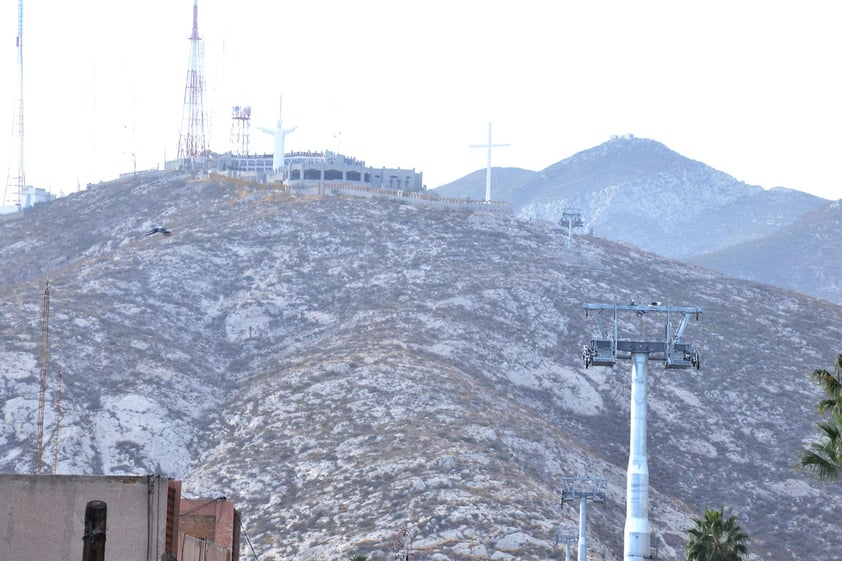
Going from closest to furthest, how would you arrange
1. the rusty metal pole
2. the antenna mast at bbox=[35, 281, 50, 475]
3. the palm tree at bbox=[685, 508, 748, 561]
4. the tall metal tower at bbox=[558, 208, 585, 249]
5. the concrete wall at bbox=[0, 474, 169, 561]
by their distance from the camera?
1. the rusty metal pole
2. the concrete wall at bbox=[0, 474, 169, 561]
3. the palm tree at bbox=[685, 508, 748, 561]
4. the antenna mast at bbox=[35, 281, 50, 475]
5. the tall metal tower at bbox=[558, 208, 585, 249]

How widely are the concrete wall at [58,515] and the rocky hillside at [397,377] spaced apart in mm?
58847

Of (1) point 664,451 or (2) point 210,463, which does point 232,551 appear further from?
(1) point 664,451

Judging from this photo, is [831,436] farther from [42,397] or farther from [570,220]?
[570,220]

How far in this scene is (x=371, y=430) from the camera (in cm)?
11519

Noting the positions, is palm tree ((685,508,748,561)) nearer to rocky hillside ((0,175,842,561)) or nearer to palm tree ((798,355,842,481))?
palm tree ((798,355,842,481))

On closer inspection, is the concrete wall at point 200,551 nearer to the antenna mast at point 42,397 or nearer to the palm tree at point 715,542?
the antenna mast at point 42,397

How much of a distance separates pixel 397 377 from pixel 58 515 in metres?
87.3

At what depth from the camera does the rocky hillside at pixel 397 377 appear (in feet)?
349

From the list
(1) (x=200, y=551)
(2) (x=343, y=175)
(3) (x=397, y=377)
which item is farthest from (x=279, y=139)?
(1) (x=200, y=551)

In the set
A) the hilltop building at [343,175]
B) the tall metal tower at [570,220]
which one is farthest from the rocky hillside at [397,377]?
the hilltop building at [343,175]

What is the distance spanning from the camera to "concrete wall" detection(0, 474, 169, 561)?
3597 centimetres

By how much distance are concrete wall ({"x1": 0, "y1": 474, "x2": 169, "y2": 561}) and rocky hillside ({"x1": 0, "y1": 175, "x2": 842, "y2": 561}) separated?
5885cm

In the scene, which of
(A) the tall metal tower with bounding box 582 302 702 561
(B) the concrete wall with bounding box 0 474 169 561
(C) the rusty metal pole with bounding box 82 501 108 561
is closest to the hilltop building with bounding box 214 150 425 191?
(A) the tall metal tower with bounding box 582 302 702 561

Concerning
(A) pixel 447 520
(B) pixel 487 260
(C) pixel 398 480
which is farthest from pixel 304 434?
(B) pixel 487 260
